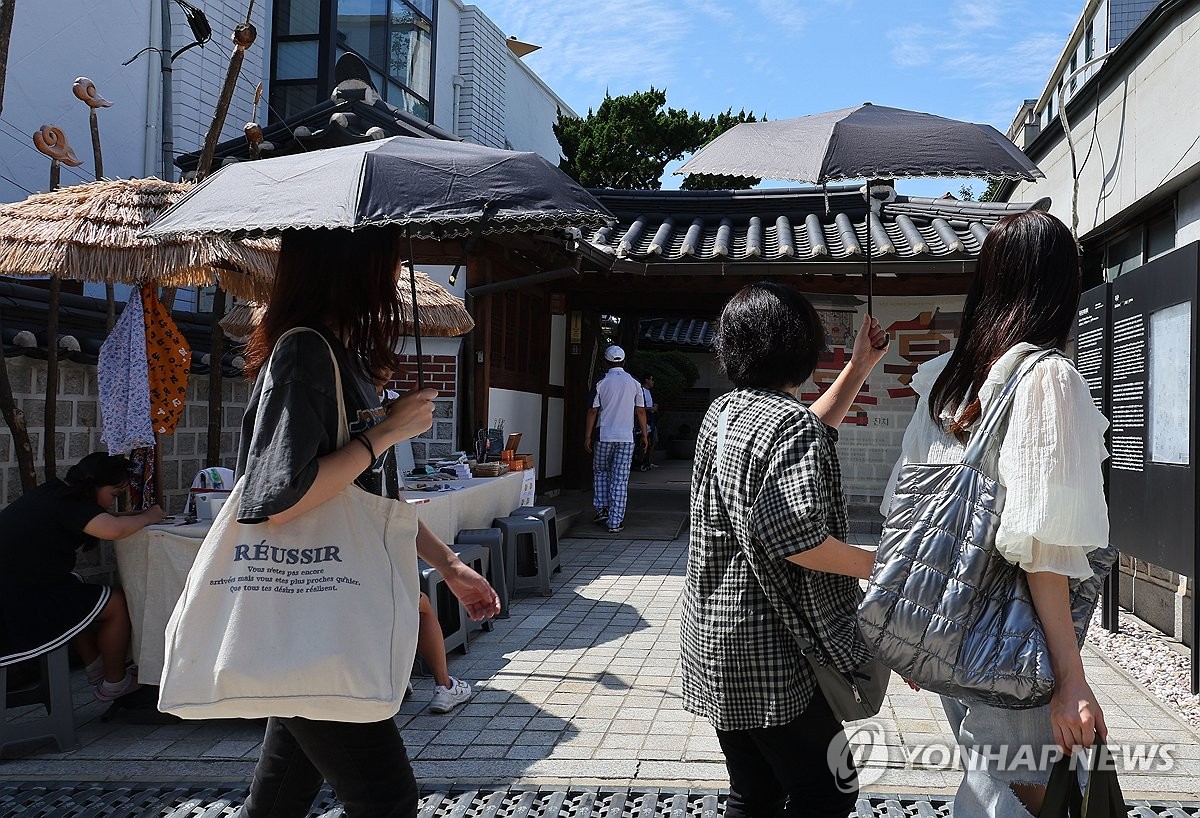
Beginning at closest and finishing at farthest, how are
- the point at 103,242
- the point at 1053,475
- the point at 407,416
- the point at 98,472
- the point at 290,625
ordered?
1. the point at 1053,475
2. the point at 290,625
3. the point at 407,416
4. the point at 103,242
5. the point at 98,472

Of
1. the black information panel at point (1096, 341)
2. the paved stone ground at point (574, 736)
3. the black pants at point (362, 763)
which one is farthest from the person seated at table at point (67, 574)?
the black information panel at point (1096, 341)

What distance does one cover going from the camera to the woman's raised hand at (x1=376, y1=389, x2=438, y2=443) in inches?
83.8

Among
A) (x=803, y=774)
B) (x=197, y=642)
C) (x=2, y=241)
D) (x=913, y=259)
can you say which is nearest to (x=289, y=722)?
(x=197, y=642)

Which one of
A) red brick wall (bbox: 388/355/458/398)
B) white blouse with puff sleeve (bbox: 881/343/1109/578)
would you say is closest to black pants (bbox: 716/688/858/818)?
white blouse with puff sleeve (bbox: 881/343/1109/578)

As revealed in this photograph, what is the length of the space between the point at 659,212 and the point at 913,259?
12.1 feet

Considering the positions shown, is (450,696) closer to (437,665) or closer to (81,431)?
A: (437,665)

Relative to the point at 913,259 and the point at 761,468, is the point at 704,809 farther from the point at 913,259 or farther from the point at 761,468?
the point at 913,259

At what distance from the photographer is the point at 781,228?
10617 millimetres

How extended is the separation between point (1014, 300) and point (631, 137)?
18.9m

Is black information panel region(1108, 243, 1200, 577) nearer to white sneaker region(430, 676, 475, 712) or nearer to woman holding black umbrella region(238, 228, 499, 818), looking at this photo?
white sneaker region(430, 676, 475, 712)

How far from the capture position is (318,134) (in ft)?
26.7

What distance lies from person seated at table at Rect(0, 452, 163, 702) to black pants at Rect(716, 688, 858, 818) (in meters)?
3.23

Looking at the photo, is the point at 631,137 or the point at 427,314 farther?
the point at 631,137

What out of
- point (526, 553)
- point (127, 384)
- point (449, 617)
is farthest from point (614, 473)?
point (127, 384)
